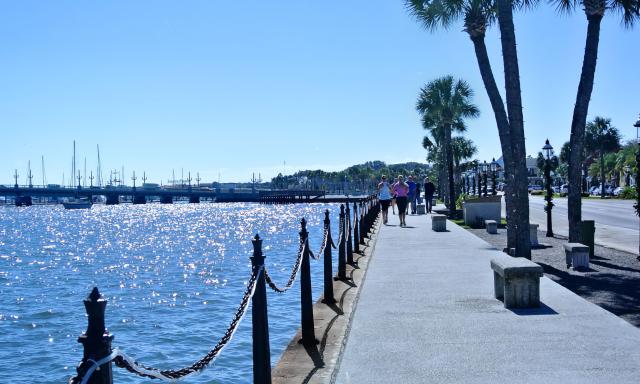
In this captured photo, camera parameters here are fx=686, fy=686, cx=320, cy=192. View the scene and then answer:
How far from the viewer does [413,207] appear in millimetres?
36562

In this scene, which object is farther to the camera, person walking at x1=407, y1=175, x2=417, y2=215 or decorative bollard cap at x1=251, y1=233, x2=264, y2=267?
person walking at x1=407, y1=175, x2=417, y2=215

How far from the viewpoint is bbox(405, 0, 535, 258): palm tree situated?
50.3 ft

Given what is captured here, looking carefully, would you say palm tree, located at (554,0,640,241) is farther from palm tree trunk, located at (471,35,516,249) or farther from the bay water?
the bay water

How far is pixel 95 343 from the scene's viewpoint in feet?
10.6

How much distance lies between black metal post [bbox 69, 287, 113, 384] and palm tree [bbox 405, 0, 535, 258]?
12875mm

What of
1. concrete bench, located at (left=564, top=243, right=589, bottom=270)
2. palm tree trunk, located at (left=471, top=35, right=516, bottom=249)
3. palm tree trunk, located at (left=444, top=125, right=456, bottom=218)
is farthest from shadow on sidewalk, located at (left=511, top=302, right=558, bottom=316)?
palm tree trunk, located at (left=444, top=125, right=456, bottom=218)

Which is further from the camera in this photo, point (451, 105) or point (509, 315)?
point (451, 105)

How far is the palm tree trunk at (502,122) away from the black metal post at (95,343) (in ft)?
44.5

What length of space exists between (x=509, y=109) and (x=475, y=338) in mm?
9294

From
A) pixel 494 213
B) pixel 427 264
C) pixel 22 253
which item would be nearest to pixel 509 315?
pixel 427 264

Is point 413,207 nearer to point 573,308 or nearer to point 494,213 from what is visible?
point 494,213

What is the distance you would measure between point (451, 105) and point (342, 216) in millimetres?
32997

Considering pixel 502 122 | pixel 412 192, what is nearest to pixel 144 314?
pixel 502 122

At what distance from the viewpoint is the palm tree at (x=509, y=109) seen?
15.3 metres
